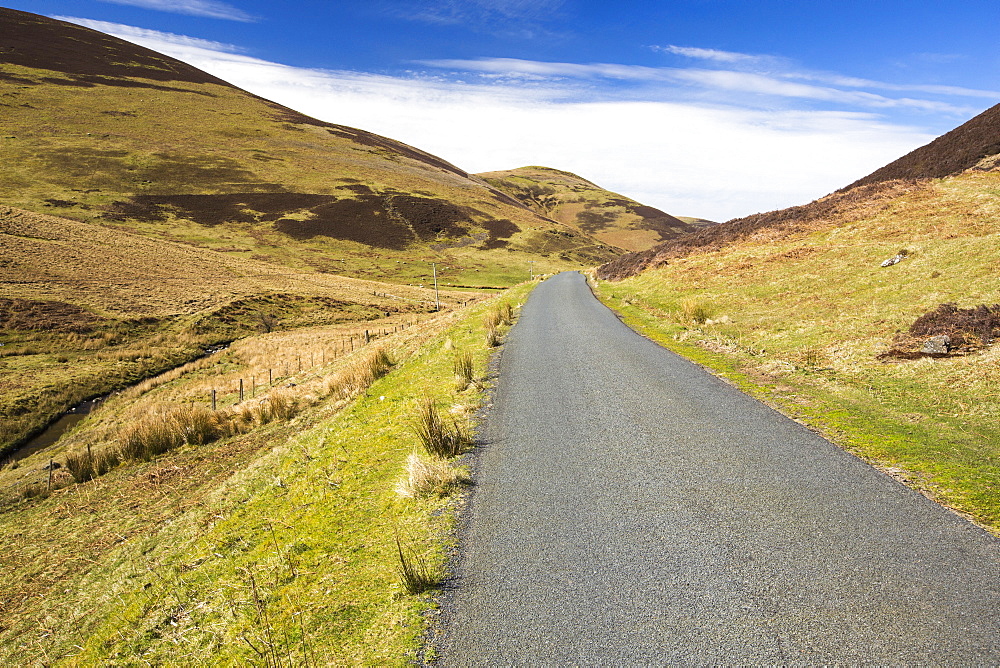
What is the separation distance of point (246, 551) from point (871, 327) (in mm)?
14457

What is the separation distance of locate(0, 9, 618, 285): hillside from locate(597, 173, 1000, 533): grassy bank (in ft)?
185

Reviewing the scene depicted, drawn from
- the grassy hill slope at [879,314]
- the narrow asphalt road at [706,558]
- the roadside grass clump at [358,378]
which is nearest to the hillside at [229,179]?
the grassy hill slope at [879,314]

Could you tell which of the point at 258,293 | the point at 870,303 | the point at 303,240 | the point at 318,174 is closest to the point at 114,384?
the point at 258,293

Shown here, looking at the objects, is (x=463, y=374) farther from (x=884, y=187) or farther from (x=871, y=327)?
(x=884, y=187)

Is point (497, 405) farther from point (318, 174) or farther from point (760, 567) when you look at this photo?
point (318, 174)

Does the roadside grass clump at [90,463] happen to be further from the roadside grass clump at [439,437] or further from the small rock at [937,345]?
the small rock at [937,345]

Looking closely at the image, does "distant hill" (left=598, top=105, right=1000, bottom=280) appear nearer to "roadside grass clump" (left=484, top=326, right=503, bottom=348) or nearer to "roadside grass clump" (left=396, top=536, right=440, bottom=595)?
"roadside grass clump" (left=484, top=326, right=503, bottom=348)

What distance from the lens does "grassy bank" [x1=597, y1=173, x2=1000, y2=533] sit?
6.33m

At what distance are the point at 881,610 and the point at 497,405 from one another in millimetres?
6435

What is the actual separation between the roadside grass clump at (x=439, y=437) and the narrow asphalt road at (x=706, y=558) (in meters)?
0.45

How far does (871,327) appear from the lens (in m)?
12.5

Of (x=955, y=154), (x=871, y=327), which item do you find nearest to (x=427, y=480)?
(x=871, y=327)

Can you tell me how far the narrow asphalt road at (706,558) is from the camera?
3.28 metres

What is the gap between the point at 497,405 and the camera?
9.26 meters
